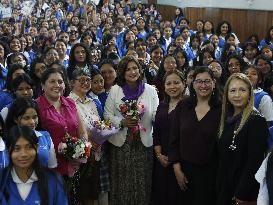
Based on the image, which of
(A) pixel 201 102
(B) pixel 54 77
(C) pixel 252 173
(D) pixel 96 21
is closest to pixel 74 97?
(B) pixel 54 77

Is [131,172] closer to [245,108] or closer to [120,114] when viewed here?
[120,114]

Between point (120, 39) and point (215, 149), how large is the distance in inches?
318

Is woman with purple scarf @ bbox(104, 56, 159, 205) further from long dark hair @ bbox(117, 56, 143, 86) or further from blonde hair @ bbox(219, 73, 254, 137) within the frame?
blonde hair @ bbox(219, 73, 254, 137)

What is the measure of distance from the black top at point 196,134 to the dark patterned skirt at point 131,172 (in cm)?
72

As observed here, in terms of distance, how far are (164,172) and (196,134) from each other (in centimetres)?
78

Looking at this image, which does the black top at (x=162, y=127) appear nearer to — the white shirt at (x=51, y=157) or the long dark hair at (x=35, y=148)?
the white shirt at (x=51, y=157)

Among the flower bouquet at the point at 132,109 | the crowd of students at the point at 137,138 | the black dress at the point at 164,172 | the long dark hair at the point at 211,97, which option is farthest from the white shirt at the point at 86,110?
the long dark hair at the point at 211,97

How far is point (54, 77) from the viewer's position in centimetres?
424

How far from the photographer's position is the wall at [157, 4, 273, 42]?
14141 millimetres

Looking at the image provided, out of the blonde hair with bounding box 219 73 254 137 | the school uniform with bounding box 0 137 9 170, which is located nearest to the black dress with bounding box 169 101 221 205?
the blonde hair with bounding box 219 73 254 137

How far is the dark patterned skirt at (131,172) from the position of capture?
15.6ft

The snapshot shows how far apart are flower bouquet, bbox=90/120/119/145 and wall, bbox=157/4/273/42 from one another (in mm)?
10684

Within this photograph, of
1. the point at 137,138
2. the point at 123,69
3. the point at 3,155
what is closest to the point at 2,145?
the point at 3,155

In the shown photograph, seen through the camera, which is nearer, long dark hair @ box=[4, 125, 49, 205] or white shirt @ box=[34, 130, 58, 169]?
long dark hair @ box=[4, 125, 49, 205]
